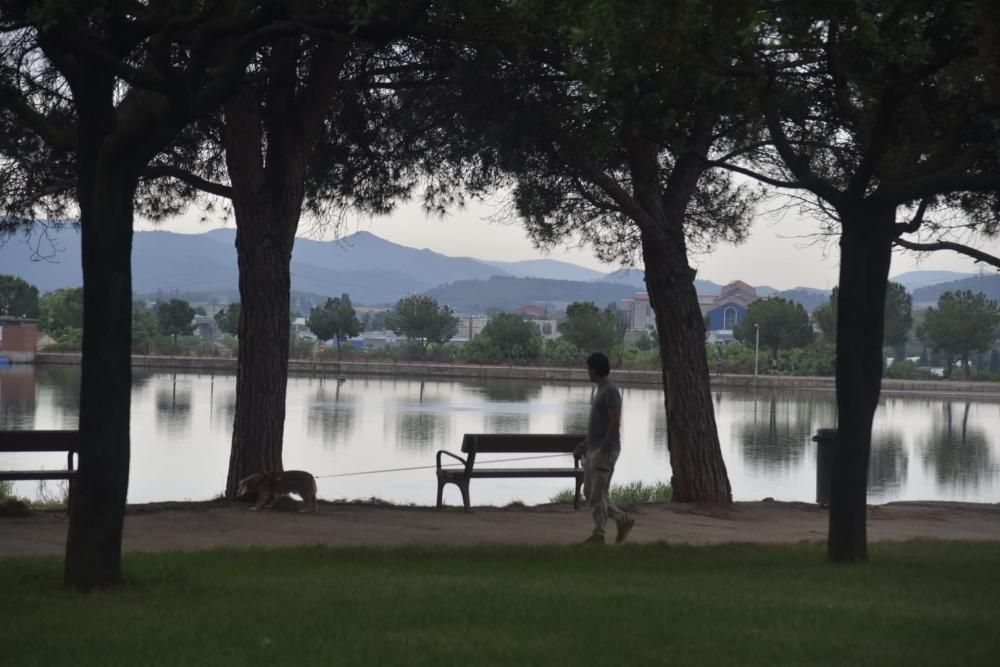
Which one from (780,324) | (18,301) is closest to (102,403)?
(780,324)

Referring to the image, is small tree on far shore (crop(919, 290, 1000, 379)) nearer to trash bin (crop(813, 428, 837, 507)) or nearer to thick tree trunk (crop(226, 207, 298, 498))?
trash bin (crop(813, 428, 837, 507))

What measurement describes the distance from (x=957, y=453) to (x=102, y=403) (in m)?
31.2

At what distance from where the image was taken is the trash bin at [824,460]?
1398 centimetres

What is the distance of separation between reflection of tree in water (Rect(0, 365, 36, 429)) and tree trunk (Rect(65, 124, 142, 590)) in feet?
83.3

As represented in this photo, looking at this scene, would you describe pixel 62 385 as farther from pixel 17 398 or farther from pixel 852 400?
pixel 852 400

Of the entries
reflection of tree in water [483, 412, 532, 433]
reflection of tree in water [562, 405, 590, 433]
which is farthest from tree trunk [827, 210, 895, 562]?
reflection of tree in water [483, 412, 532, 433]

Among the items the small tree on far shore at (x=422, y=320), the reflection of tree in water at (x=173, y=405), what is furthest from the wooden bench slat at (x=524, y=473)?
the small tree on far shore at (x=422, y=320)

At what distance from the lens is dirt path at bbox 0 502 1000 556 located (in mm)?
10078

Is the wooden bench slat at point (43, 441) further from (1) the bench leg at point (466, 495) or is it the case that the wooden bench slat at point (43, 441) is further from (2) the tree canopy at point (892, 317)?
(2) the tree canopy at point (892, 317)

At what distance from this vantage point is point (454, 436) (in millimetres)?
35062

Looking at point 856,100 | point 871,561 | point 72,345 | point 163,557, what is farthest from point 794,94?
point 72,345

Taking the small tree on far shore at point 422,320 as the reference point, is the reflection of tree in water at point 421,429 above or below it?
below

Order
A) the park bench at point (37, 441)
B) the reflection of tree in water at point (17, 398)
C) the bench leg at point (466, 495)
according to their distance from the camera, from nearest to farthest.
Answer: the park bench at point (37, 441)
the bench leg at point (466, 495)
the reflection of tree in water at point (17, 398)

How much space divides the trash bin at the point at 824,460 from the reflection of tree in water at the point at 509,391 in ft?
134
